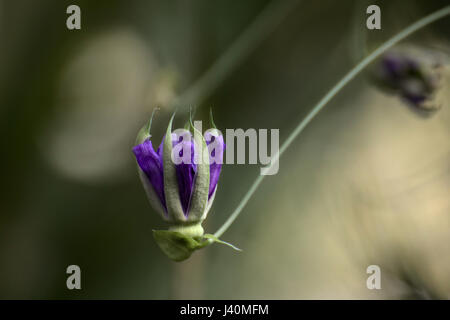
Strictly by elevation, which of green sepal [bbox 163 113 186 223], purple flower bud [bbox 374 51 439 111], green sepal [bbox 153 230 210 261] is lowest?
green sepal [bbox 153 230 210 261]

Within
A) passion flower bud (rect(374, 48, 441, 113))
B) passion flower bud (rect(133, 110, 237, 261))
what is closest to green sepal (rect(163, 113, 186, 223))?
passion flower bud (rect(133, 110, 237, 261))

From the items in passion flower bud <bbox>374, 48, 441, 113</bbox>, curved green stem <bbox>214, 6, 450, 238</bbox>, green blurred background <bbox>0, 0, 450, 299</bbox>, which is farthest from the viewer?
green blurred background <bbox>0, 0, 450, 299</bbox>

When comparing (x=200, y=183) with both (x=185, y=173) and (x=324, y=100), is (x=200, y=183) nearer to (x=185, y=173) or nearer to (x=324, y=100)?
(x=185, y=173)

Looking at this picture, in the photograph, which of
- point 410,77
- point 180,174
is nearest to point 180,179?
point 180,174

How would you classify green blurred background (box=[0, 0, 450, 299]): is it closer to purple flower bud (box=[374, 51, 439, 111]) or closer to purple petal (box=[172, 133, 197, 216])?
purple flower bud (box=[374, 51, 439, 111])

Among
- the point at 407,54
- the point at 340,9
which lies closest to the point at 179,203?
the point at 407,54

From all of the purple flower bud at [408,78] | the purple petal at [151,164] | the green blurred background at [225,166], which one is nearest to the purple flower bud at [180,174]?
the purple petal at [151,164]

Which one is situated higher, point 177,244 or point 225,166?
point 225,166

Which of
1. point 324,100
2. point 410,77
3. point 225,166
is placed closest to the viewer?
point 324,100
